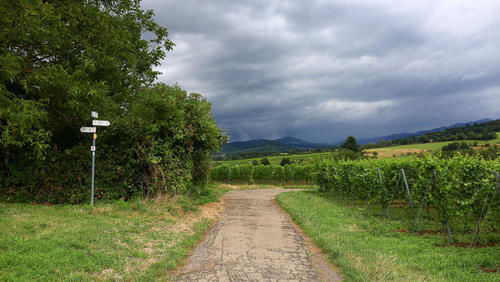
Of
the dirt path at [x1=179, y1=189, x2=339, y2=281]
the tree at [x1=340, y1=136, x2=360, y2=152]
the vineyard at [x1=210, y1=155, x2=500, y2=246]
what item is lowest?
the dirt path at [x1=179, y1=189, x2=339, y2=281]

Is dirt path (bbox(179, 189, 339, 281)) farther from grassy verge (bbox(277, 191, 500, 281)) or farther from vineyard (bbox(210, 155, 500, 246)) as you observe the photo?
vineyard (bbox(210, 155, 500, 246))

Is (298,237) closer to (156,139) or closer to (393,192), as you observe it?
(393,192)

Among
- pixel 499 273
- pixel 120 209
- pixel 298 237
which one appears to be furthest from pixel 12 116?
pixel 499 273

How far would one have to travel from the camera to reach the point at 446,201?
275 inches

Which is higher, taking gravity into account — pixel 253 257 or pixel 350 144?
pixel 350 144

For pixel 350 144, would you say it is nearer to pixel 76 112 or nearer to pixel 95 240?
pixel 76 112

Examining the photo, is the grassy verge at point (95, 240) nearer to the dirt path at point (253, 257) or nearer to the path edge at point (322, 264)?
the dirt path at point (253, 257)

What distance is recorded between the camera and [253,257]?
5.20 meters

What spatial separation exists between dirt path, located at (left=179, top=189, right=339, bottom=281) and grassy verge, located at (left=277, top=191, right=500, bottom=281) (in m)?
0.43

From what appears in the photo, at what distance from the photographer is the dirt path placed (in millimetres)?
4340

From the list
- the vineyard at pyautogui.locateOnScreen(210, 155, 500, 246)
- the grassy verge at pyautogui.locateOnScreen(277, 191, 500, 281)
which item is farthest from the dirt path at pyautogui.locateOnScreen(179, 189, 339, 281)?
the vineyard at pyautogui.locateOnScreen(210, 155, 500, 246)

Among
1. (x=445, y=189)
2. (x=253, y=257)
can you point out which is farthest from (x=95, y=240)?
(x=445, y=189)

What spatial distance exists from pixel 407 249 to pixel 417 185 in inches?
126

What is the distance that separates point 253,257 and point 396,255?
2.76 metres
